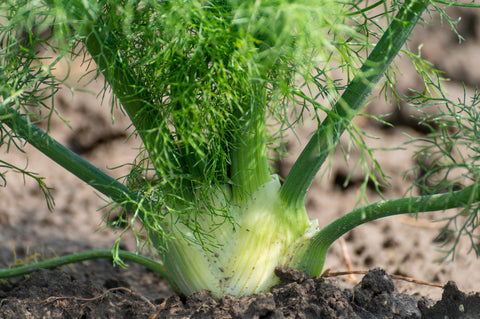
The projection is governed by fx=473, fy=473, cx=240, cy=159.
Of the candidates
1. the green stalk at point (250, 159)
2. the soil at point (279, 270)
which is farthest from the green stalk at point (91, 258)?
the green stalk at point (250, 159)

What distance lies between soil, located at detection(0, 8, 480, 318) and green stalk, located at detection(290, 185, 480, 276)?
0.03 metres

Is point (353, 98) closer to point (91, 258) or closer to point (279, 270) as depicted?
point (279, 270)

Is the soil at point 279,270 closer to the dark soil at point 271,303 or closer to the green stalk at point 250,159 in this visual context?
the dark soil at point 271,303

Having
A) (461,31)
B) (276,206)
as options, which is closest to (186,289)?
(276,206)

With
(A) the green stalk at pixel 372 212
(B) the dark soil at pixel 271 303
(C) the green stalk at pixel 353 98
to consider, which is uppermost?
(C) the green stalk at pixel 353 98

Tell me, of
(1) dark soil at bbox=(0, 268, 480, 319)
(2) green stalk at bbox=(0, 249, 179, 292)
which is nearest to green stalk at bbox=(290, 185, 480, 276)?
(1) dark soil at bbox=(0, 268, 480, 319)

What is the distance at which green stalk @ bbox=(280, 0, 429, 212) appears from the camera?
0.59 m

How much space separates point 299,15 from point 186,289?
470 millimetres

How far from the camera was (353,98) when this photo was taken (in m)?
0.64

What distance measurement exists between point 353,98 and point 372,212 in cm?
16

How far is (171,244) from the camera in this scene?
2.42ft

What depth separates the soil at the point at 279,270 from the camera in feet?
2.30

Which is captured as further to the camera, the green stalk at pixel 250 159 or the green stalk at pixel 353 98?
the green stalk at pixel 250 159

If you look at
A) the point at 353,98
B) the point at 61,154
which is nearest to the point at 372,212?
the point at 353,98
